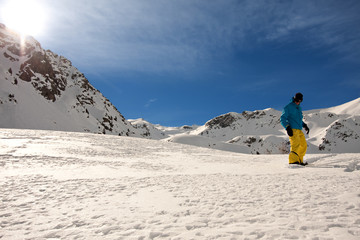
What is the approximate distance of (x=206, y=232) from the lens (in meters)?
2.07

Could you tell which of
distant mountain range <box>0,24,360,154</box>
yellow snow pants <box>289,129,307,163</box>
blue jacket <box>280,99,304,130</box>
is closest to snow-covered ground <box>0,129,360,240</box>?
yellow snow pants <box>289,129,307,163</box>

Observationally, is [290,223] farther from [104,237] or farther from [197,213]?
[104,237]

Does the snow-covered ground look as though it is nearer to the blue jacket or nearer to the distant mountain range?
the blue jacket

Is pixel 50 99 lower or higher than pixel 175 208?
higher

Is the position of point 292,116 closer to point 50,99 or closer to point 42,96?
point 42,96

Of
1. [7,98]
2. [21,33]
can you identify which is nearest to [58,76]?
[21,33]

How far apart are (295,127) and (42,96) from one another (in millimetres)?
72015

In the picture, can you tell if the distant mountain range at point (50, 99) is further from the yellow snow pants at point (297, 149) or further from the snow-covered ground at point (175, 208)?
the snow-covered ground at point (175, 208)

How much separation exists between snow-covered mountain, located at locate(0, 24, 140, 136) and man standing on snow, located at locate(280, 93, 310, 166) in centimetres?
5224

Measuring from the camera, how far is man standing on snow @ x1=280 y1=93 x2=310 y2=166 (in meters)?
6.64

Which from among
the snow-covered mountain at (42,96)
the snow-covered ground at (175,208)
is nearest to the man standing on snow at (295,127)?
the snow-covered ground at (175,208)

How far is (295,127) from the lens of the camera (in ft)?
23.0

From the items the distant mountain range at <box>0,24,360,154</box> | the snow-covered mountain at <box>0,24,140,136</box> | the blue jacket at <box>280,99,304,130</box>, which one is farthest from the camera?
the snow-covered mountain at <box>0,24,140,136</box>

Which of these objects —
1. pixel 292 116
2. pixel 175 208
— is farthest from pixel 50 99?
pixel 175 208
